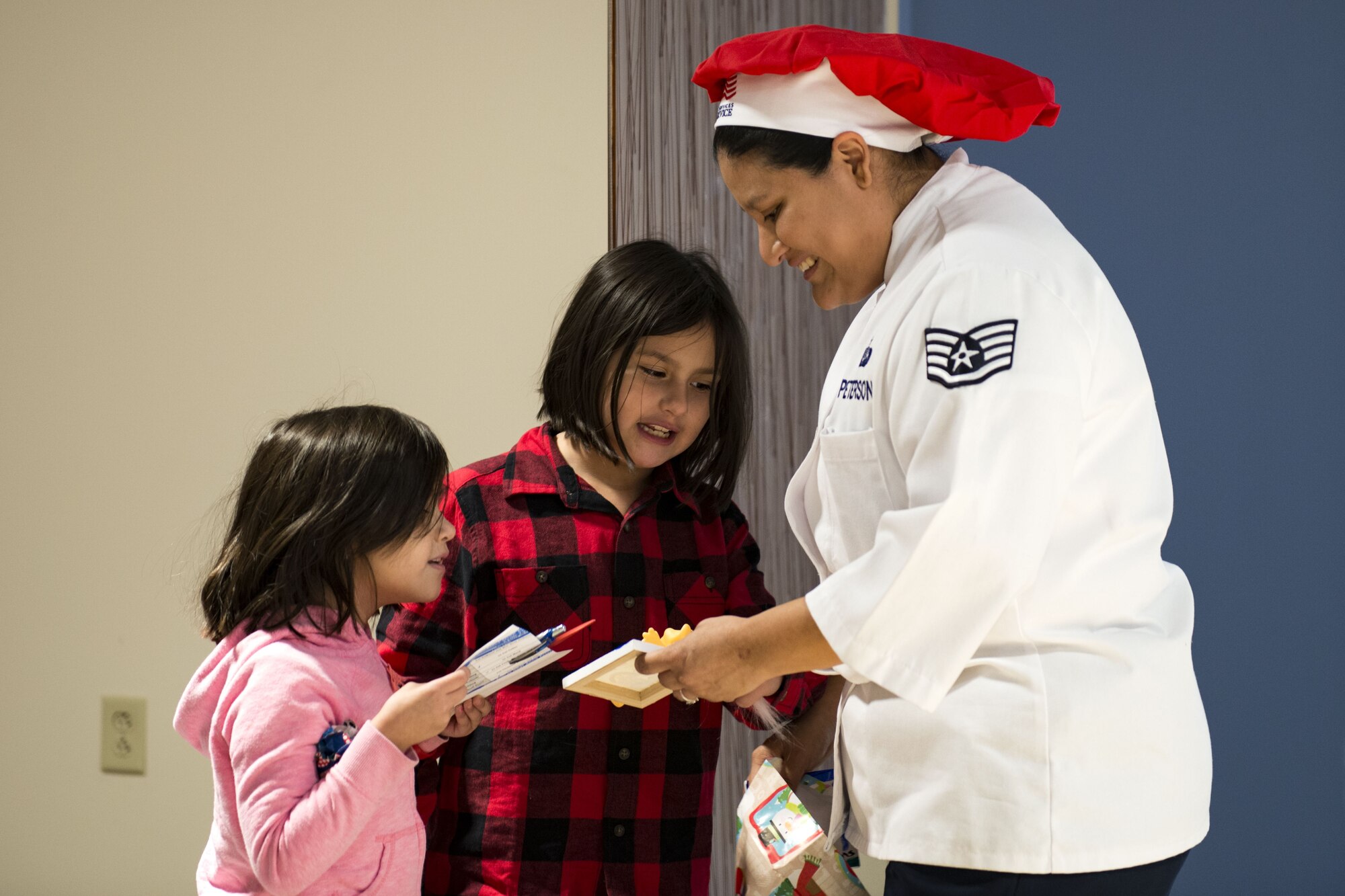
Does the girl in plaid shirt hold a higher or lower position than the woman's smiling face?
lower

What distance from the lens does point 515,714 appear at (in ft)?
4.63

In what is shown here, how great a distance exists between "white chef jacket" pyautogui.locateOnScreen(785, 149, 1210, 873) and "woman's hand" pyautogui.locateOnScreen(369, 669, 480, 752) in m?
0.39

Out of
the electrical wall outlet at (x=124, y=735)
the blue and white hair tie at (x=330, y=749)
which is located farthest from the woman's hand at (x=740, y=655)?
the electrical wall outlet at (x=124, y=735)

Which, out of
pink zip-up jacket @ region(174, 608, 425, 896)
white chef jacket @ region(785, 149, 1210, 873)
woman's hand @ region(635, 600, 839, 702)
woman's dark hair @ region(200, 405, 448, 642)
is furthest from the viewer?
woman's dark hair @ region(200, 405, 448, 642)

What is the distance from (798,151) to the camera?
1.14m

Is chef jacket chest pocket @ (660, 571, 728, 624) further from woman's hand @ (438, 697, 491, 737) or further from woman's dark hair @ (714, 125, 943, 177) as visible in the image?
woman's dark hair @ (714, 125, 943, 177)

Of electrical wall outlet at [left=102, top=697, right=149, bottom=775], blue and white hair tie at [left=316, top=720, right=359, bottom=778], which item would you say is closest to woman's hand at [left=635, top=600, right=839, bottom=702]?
blue and white hair tie at [left=316, top=720, right=359, bottom=778]

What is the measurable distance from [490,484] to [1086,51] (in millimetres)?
1205

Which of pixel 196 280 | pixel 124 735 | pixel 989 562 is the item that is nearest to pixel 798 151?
pixel 989 562

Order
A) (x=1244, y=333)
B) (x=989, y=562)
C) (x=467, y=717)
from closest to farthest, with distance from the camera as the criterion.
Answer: (x=989, y=562), (x=467, y=717), (x=1244, y=333)

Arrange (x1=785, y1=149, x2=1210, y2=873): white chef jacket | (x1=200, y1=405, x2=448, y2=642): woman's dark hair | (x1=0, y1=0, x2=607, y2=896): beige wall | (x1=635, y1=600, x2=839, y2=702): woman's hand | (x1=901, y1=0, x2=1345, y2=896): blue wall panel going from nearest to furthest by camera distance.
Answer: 1. (x1=785, y1=149, x2=1210, y2=873): white chef jacket
2. (x1=635, y1=600, x2=839, y2=702): woman's hand
3. (x1=200, y1=405, x2=448, y2=642): woman's dark hair
4. (x1=901, y1=0, x2=1345, y2=896): blue wall panel
5. (x1=0, y1=0, x2=607, y2=896): beige wall

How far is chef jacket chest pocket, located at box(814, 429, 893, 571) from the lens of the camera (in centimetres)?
106

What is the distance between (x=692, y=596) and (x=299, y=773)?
0.52 metres

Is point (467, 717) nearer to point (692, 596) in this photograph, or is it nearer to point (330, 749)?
point (330, 749)
